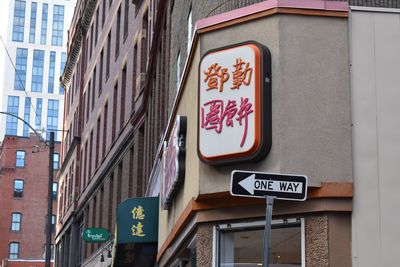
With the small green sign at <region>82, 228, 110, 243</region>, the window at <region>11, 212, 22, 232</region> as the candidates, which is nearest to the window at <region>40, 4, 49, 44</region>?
the window at <region>11, 212, 22, 232</region>

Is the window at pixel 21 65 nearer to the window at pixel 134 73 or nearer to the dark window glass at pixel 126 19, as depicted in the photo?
the dark window glass at pixel 126 19

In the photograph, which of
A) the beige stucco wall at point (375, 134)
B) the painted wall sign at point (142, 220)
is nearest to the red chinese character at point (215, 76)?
the beige stucco wall at point (375, 134)

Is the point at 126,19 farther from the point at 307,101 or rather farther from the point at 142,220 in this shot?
the point at 307,101

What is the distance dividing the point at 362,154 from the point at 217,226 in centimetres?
217

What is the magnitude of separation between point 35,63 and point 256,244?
139 meters

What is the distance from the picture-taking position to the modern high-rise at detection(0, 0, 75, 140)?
14175cm

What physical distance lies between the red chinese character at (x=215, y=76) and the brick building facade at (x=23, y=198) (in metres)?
86.8

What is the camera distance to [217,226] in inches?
440

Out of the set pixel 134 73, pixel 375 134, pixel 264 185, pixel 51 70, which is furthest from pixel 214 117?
pixel 51 70

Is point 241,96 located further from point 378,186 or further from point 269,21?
point 378,186

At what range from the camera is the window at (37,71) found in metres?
143

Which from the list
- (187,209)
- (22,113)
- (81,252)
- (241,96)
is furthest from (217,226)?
(22,113)

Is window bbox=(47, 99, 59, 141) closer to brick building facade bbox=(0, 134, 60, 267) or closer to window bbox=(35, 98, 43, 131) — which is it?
window bbox=(35, 98, 43, 131)

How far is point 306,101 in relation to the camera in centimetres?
1069
